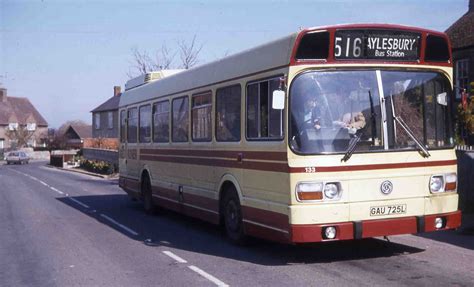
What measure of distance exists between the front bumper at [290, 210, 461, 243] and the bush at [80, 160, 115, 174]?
27558 mm

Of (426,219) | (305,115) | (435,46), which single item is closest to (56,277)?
(305,115)

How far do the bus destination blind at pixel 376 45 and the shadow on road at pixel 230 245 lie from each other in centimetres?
284

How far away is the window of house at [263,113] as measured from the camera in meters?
8.48

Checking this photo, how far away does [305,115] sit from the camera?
809 centimetres

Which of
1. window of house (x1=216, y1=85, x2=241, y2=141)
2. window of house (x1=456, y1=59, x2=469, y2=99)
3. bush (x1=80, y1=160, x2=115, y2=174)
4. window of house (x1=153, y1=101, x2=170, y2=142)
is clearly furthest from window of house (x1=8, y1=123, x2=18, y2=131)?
window of house (x1=216, y1=85, x2=241, y2=141)

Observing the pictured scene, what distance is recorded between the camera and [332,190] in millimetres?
7996

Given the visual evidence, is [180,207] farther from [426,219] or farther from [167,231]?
[426,219]

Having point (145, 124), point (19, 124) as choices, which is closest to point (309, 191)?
point (145, 124)

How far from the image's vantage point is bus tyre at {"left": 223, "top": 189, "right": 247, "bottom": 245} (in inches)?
386

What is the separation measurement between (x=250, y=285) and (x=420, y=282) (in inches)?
78.6

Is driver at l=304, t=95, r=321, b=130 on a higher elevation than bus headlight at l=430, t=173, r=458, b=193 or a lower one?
higher

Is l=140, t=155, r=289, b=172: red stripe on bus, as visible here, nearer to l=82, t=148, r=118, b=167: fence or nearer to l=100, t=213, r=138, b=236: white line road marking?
l=100, t=213, r=138, b=236: white line road marking

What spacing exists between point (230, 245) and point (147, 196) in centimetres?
526

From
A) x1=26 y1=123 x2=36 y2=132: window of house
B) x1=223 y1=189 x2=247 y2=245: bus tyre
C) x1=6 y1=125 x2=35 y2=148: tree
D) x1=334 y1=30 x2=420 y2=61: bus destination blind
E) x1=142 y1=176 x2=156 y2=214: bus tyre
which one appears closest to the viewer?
x1=334 y1=30 x2=420 y2=61: bus destination blind
